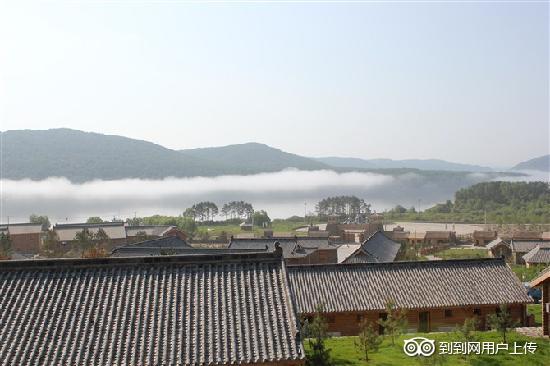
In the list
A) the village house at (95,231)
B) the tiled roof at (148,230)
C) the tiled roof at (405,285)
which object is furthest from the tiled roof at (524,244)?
the village house at (95,231)

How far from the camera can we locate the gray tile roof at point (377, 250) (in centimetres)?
4809

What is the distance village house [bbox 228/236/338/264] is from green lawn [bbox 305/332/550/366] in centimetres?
3193

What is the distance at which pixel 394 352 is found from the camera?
78.1ft

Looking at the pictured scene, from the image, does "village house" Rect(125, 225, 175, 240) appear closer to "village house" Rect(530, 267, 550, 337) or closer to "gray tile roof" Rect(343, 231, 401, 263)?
"gray tile roof" Rect(343, 231, 401, 263)

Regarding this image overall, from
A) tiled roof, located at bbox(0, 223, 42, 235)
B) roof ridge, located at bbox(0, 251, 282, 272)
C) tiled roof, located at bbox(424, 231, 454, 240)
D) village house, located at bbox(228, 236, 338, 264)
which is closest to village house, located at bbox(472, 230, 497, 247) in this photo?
tiled roof, located at bbox(424, 231, 454, 240)

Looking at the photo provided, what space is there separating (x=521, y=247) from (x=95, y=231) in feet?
208

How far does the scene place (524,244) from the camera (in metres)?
67.8

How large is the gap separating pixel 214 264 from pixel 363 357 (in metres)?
10.2

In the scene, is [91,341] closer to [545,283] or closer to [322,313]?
[322,313]

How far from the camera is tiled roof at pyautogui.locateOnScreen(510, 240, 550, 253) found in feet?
219

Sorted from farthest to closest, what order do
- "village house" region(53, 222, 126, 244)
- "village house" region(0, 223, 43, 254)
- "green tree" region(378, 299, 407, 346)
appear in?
"village house" region(53, 222, 126, 244)
"village house" region(0, 223, 43, 254)
"green tree" region(378, 299, 407, 346)

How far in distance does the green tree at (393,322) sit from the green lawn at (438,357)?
0.48 metres

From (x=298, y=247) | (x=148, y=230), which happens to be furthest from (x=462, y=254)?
(x=148, y=230)

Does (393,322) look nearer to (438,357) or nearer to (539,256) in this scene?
(438,357)
